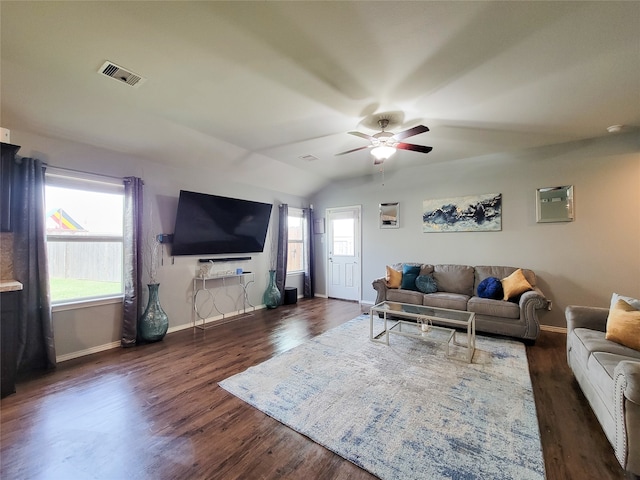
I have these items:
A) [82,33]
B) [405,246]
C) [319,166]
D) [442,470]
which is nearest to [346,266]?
[405,246]

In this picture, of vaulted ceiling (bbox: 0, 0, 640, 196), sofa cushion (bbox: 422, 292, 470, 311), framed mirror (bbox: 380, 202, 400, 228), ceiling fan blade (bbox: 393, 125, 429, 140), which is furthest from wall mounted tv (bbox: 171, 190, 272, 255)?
sofa cushion (bbox: 422, 292, 470, 311)

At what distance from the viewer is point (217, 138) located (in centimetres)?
366

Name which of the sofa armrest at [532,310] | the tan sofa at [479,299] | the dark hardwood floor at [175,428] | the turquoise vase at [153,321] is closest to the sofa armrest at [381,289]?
the tan sofa at [479,299]

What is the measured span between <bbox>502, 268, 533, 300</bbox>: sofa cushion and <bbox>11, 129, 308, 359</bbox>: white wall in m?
4.14

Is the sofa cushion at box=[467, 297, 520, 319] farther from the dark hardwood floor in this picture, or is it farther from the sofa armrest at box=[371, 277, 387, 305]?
the sofa armrest at box=[371, 277, 387, 305]

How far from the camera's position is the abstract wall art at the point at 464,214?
14.6ft

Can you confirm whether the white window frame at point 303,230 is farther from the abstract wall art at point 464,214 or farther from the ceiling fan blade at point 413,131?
the ceiling fan blade at point 413,131

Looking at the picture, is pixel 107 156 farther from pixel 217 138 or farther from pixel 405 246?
pixel 405 246

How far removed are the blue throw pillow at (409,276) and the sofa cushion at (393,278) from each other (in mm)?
68

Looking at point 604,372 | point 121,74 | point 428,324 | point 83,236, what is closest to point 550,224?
point 428,324

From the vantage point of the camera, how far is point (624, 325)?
6.89 ft

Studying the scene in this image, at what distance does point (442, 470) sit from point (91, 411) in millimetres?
2563

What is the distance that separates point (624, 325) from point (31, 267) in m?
5.36

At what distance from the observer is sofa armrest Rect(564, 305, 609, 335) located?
8.05 ft
